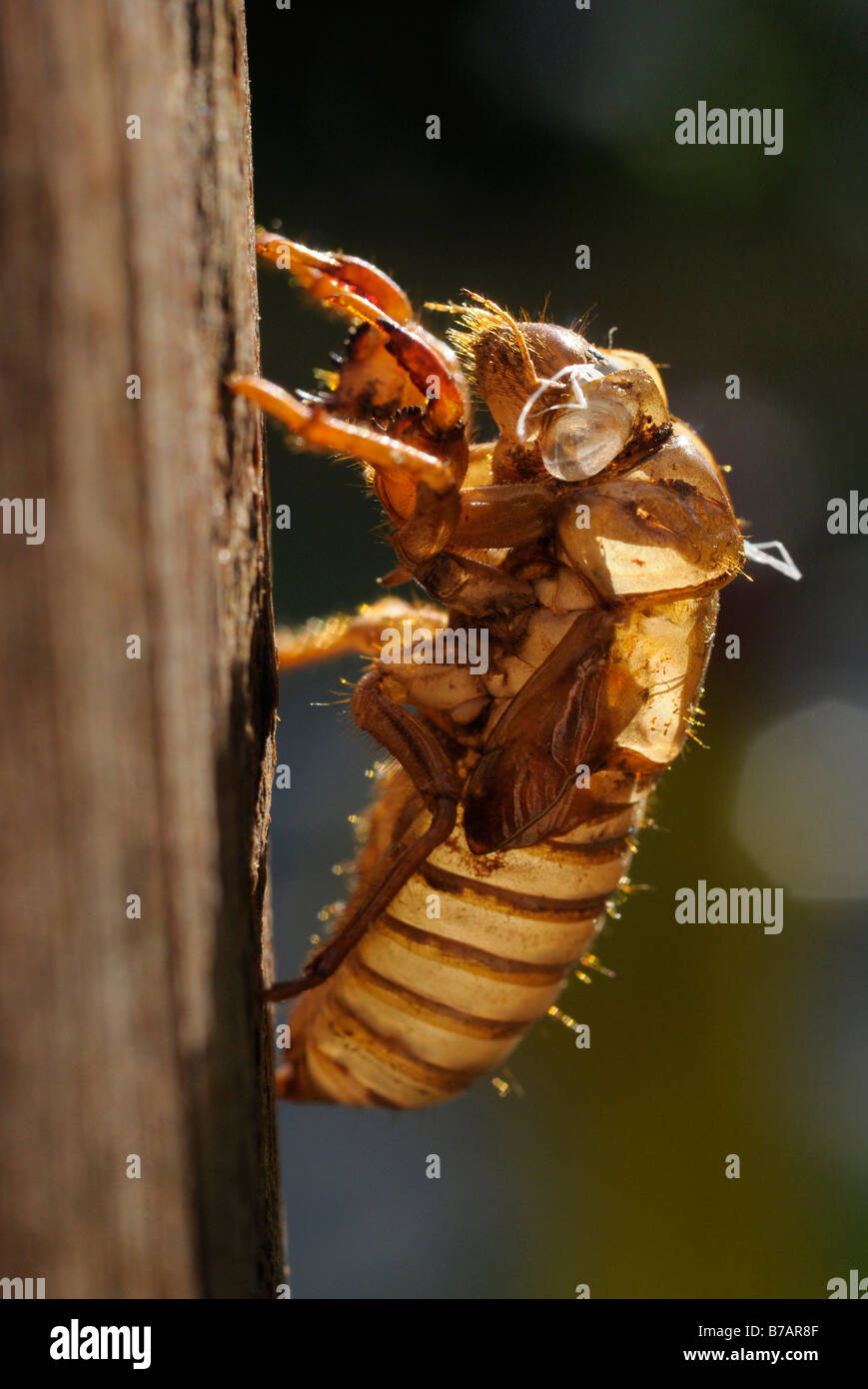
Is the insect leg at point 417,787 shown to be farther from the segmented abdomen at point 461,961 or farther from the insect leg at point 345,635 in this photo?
the insect leg at point 345,635

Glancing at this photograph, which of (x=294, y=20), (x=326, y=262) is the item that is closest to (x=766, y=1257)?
(x=326, y=262)

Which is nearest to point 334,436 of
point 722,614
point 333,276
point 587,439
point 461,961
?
point 333,276

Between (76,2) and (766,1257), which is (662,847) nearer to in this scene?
(766,1257)

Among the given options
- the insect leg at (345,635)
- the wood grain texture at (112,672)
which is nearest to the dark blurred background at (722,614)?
the insect leg at (345,635)

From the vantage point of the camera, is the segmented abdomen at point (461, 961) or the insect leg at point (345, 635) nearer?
the segmented abdomen at point (461, 961)

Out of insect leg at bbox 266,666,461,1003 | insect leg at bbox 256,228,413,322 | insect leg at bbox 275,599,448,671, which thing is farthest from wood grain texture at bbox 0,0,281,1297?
insect leg at bbox 275,599,448,671
